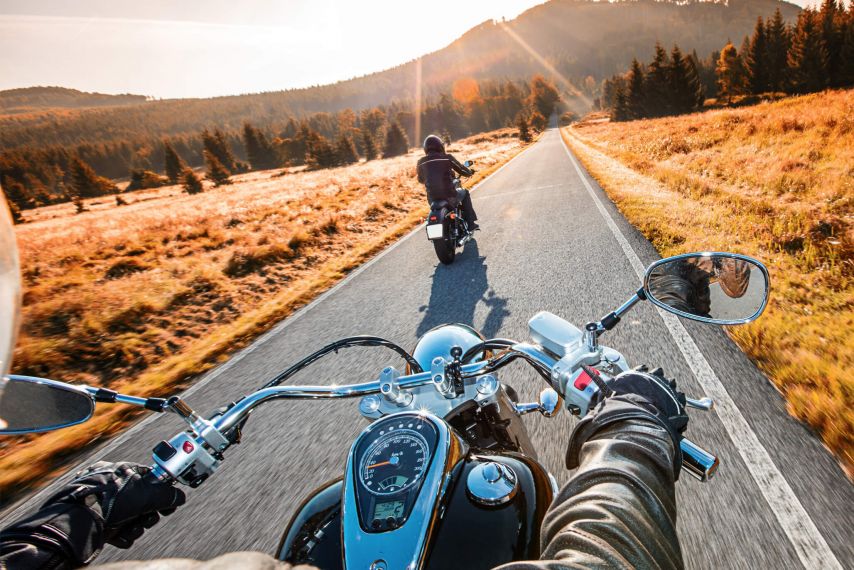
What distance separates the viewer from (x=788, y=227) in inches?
220

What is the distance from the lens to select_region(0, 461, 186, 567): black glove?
0.94 metres

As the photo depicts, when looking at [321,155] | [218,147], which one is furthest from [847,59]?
[218,147]

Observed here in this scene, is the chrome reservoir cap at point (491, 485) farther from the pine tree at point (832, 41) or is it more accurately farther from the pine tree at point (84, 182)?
the pine tree at point (84, 182)

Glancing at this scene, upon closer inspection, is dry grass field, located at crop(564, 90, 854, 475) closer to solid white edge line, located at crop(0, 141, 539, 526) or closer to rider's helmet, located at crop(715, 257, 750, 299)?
rider's helmet, located at crop(715, 257, 750, 299)

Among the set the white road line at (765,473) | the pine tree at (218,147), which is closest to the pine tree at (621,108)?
the white road line at (765,473)

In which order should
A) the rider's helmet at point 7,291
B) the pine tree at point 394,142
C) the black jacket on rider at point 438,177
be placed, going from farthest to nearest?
the pine tree at point 394,142 → the black jacket on rider at point 438,177 → the rider's helmet at point 7,291

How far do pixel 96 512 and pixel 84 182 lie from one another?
83.3m

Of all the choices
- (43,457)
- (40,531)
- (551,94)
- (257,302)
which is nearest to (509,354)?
(40,531)

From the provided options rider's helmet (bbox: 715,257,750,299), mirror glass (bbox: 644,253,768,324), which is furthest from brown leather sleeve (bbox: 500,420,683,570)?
rider's helmet (bbox: 715,257,750,299)

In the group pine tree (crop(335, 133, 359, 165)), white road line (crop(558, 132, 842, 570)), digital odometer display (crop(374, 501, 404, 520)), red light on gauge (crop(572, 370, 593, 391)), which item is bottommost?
white road line (crop(558, 132, 842, 570))

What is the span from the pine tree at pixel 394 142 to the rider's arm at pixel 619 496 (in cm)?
7341

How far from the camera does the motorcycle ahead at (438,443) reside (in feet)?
3.28

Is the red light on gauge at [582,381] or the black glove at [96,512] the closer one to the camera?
the black glove at [96,512]

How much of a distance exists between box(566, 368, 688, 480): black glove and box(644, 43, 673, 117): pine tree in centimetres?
6263
